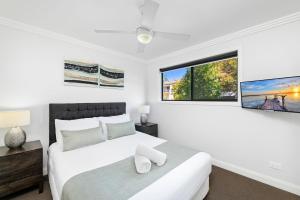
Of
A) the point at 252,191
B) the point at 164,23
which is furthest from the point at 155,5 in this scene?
the point at 252,191

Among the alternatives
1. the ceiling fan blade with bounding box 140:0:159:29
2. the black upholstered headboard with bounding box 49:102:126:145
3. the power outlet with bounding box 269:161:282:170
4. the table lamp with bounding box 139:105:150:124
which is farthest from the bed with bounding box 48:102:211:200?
the ceiling fan blade with bounding box 140:0:159:29

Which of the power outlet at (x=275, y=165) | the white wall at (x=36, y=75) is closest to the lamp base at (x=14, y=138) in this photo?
the white wall at (x=36, y=75)

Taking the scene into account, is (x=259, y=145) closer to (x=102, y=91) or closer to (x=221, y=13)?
(x=221, y=13)

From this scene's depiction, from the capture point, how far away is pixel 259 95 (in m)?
2.13

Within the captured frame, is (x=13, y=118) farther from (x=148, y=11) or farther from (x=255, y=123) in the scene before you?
(x=255, y=123)

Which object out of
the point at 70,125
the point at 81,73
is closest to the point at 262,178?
the point at 70,125

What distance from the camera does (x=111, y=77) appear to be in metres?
3.44

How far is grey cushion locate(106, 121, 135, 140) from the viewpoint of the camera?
8.89 feet

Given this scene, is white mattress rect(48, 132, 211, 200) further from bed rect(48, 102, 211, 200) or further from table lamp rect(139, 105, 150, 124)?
table lamp rect(139, 105, 150, 124)

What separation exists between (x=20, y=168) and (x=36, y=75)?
1443 mm

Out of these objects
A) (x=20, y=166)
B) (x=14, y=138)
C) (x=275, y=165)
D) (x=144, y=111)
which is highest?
(x=144, y=111)

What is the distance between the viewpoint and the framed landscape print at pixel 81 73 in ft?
9.14

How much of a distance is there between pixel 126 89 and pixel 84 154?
2118 mm

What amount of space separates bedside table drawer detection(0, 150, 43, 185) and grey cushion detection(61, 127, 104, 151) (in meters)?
0.38
